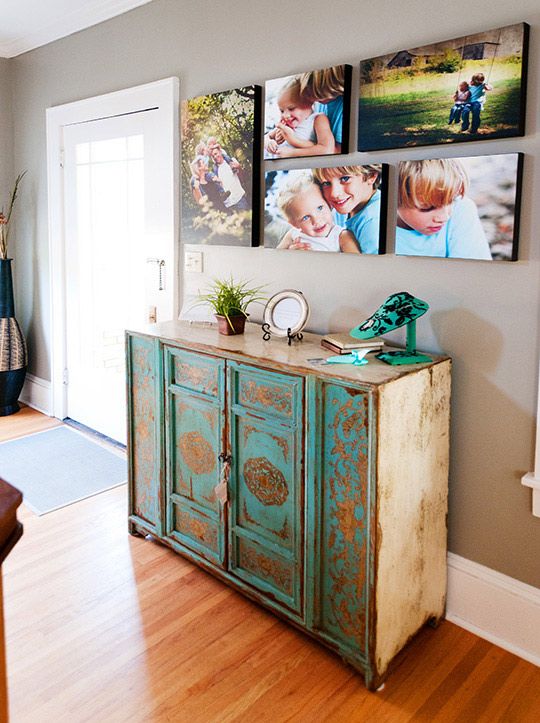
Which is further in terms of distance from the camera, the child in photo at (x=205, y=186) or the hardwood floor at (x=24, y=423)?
the hardwood floor at (x=24, y=423)

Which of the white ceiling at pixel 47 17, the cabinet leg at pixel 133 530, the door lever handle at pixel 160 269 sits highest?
the white ceiling at pixel 47 17

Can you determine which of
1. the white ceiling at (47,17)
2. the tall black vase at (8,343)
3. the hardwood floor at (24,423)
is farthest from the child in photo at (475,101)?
the tall black vase at (8,343)

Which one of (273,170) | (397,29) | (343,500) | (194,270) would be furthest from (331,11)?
(343,500)

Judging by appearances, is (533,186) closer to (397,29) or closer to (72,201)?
(397,29)

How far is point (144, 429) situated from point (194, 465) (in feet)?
1.09

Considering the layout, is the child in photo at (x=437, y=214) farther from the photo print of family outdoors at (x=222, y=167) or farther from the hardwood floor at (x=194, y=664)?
the hardwood floor at (x=194, y=664)

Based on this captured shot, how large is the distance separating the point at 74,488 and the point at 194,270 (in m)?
1.24

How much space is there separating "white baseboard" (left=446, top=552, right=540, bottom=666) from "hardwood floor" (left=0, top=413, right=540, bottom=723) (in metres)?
0.04

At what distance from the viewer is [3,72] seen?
14.0ft

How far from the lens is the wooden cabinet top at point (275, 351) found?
1.93 meters

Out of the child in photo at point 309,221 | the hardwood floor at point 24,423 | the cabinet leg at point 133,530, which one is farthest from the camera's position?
the hardwood floor at point 24,423

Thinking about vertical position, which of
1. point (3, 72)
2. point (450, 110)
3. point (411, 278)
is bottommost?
point (411, 278)

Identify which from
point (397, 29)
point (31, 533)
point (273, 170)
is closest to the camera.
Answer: point (397, 29)

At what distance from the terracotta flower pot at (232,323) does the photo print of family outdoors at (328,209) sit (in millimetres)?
351
